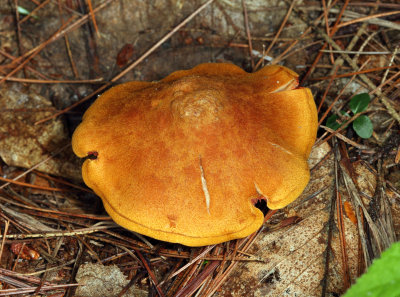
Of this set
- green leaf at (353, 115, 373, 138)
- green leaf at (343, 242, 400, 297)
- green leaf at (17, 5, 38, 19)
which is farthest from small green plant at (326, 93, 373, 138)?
green leaf at (17, 5, 38, 19)

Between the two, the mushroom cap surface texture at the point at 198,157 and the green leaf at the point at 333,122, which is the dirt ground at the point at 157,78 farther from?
the mushroom cap surface texture at the point at 198,157

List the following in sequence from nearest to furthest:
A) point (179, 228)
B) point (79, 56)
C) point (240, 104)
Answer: point (179, 228), point (240, 104), point (79, 56)

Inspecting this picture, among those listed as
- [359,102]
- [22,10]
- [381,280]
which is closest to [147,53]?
[22,10]

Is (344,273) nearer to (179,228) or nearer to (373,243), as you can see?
(373,243)

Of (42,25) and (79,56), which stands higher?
(42,25)

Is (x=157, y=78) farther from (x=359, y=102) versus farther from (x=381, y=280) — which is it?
(x=381, y=280)

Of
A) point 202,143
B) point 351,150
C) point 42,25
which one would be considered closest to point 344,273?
point 351,150
